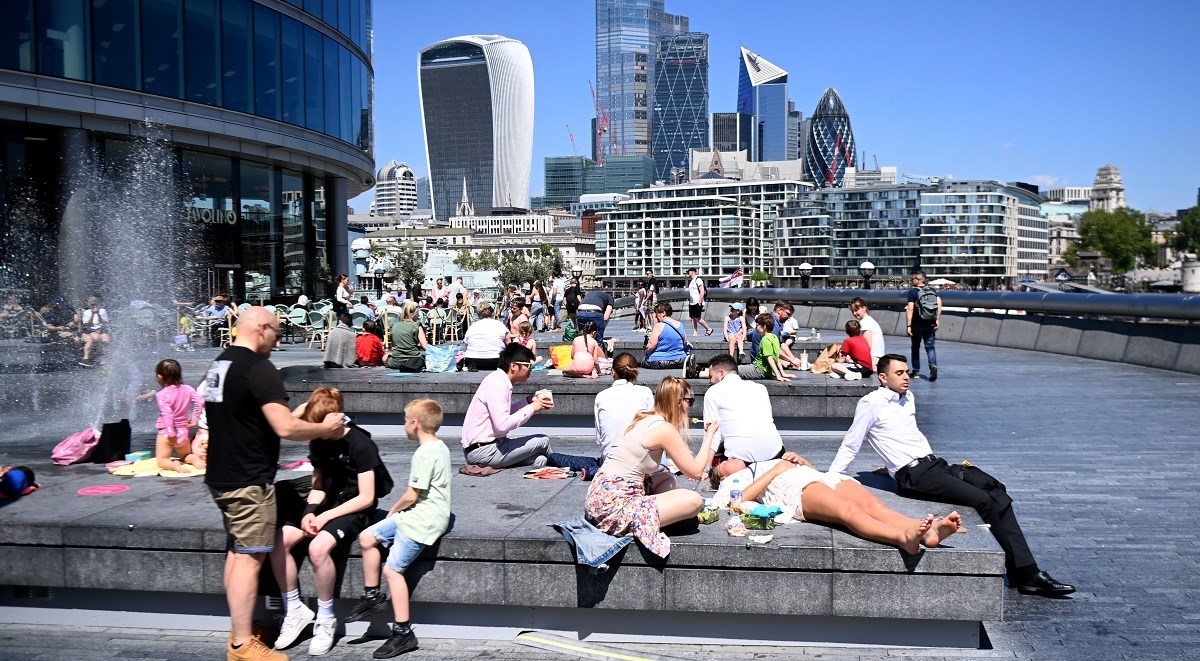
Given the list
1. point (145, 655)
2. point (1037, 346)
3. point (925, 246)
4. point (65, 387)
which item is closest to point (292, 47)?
point (65, 387)

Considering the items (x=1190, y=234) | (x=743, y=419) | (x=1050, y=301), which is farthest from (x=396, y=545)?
(x=1190, y=234)

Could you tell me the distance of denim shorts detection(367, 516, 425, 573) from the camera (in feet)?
19.4

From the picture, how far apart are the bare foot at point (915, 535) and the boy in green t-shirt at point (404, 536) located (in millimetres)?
2712

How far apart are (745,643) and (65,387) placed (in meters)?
14.5

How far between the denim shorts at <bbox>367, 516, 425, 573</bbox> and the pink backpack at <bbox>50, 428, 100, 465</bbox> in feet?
13.7

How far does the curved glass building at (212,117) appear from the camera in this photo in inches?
936

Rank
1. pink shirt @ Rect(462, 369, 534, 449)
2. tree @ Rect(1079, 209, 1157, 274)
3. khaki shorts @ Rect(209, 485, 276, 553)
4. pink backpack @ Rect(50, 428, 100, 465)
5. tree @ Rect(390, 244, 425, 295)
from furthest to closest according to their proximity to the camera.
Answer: tree @ Rect(1079, 209, 1157, 274) < tree @ Rect(390, 244, 425, 295) < pink backpack @ Rect(50, 428, 100, 465) < pink shirt @ Rect(462, 369, 534, 449) < khaki shorts @ Rect(209, 485, 276, 553)

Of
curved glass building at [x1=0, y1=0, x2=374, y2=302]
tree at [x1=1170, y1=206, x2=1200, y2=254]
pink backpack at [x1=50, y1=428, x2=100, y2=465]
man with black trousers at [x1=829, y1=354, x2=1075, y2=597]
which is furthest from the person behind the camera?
tree at [x1=1170, y1=206, x2=1200, y2=254]

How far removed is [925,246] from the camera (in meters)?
195

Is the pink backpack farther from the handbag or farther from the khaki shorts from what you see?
the khaki shorts

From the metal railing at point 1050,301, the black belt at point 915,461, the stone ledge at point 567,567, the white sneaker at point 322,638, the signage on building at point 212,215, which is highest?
the signage on building at point 212,215

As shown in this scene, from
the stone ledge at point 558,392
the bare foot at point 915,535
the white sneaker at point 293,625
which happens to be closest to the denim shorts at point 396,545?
the white sneaker at point 293,625

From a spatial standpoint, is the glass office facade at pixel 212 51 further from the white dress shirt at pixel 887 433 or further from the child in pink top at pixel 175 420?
the white dress shirt at pixel 887 433

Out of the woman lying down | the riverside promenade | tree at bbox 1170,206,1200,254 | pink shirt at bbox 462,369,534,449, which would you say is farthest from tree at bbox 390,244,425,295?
tree at bbox 1170,206,1200,254
